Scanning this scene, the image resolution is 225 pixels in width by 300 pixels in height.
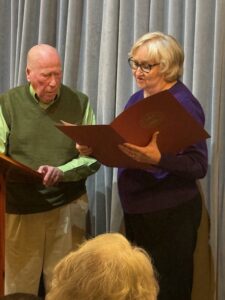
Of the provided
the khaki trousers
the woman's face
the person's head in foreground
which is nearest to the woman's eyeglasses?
the woman's face

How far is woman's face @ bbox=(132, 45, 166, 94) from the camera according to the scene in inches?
88.4

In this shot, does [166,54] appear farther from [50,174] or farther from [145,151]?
[50,174]

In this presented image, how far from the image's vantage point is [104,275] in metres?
1.08

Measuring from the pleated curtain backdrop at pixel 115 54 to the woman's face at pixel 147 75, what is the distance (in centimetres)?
44

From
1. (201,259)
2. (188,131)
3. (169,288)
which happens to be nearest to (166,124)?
(188,131)

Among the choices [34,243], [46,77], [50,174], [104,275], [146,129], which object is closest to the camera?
[104,275]

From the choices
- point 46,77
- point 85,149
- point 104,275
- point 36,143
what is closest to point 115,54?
point 46,77

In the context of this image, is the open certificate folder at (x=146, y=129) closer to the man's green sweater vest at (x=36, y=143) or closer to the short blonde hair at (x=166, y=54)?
the short blonde hair at (x=166, y=54)

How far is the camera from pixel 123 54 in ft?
9.46

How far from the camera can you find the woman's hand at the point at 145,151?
207cm

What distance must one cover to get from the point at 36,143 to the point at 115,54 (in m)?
0.65

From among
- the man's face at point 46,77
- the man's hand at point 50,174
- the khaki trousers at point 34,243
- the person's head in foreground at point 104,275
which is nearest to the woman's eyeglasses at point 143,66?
the man's face at point 46,77

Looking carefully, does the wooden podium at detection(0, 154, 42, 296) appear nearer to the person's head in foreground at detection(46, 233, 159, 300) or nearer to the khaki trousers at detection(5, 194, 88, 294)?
the khaki trousers at detection(5, 194, 88, 294)

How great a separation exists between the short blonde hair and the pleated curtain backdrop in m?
0.41
